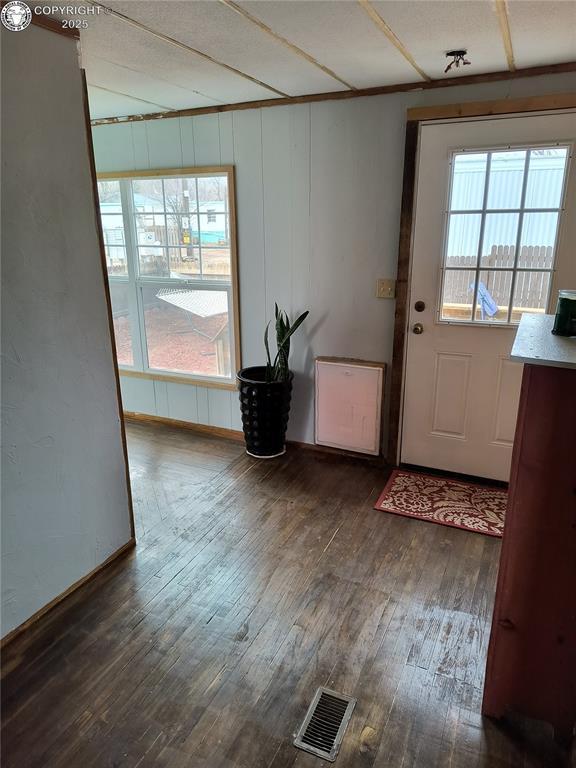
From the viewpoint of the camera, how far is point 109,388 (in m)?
2.20

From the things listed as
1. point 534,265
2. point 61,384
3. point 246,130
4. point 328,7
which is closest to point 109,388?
point 61,384

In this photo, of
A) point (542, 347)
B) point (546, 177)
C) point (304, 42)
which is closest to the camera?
point (542, 347)

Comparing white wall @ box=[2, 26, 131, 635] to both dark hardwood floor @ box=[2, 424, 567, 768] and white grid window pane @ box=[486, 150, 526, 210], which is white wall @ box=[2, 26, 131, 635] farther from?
white grid window pane @ box=[486, 150, 526, 210]

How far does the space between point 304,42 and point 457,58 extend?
713 millimetres

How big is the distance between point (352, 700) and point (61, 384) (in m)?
1.53

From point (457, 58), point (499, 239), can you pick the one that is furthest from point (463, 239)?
point (457, 58)

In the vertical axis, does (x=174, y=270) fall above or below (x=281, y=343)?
above

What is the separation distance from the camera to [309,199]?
308cm

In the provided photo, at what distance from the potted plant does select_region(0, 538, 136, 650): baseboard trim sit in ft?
3.62

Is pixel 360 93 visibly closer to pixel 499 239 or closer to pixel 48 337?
pixel 499 239

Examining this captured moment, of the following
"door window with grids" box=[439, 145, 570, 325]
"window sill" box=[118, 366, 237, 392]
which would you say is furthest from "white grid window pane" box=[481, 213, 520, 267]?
"window sill" box=[118, 366, 237, 392]

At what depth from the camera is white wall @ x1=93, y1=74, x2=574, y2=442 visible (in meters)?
2.85

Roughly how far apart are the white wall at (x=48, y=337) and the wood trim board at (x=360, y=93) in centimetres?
143

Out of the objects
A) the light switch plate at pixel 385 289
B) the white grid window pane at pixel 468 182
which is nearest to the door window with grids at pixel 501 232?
the white grid window pane at pixel 468 182
